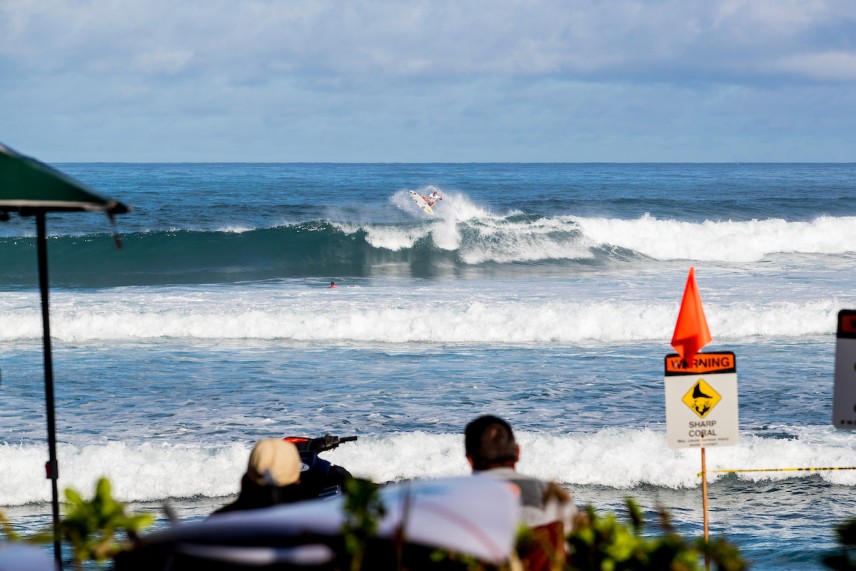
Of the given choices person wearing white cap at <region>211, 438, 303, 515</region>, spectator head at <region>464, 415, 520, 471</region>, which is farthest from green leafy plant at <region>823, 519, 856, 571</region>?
person wearing white cap at <region>211, 438, 303, 515</region>

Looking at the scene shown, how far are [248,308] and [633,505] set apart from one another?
17915mm

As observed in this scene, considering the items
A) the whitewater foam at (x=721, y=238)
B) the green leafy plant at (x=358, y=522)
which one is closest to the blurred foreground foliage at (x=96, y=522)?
the green leafy plant at (x=358, y=522)

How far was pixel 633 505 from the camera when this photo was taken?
299 cm

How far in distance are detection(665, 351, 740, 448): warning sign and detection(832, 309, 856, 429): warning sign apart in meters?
1.72

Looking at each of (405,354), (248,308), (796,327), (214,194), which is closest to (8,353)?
(248,308)

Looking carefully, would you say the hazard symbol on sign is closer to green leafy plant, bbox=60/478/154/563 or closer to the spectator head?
the spectator head

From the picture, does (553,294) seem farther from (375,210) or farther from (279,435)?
(375,210)

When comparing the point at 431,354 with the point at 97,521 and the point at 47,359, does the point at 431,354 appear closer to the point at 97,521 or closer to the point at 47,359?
the point at 47,359

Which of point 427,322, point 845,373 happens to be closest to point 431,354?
point 427,322

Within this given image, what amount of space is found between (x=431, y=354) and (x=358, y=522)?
14283 millimetres

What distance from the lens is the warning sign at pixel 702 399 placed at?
6805 millimetres

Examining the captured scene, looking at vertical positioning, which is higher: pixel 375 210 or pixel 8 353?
pixel 375 210

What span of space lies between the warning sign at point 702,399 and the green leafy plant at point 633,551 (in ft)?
12.9

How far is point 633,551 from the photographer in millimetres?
2820
